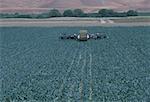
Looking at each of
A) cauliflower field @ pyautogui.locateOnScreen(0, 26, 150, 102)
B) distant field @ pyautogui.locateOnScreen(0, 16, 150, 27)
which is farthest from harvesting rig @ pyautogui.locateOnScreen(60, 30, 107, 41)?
distant field @ pyautogui.locateOnScreen(0, 16, 150, 27)

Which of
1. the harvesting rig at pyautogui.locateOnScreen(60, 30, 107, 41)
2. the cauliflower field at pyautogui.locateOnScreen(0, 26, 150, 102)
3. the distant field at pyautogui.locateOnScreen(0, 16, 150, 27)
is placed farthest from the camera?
the distant field at pyautogui.locateOnScreen(0, 16, 150, 27)


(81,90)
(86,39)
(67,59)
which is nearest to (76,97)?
(81,90)

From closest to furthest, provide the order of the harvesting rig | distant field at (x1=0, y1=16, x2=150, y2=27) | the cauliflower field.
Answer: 1. the cauliflower field
2. the harvesting rig
3. distant field at (x1=0, y1=16, x2=150, y2=27)

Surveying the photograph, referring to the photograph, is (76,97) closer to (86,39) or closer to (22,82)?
(22,82)

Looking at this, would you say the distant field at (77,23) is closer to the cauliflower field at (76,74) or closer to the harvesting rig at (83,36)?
the harvesting rig at (83,36)

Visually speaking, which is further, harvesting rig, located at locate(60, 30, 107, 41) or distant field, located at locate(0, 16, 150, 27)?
distant field, located at locate(0, 16, 150, 27)

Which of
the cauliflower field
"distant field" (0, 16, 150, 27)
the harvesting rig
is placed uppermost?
the cauliflower field

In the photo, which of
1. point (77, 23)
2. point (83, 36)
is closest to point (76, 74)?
point (83, 36)

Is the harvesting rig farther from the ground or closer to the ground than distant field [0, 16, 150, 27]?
farther from the ground

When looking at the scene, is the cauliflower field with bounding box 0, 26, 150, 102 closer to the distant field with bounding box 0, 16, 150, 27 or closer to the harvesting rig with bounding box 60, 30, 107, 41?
the harvesting rig with bounding box 60, 30, 107, 41
